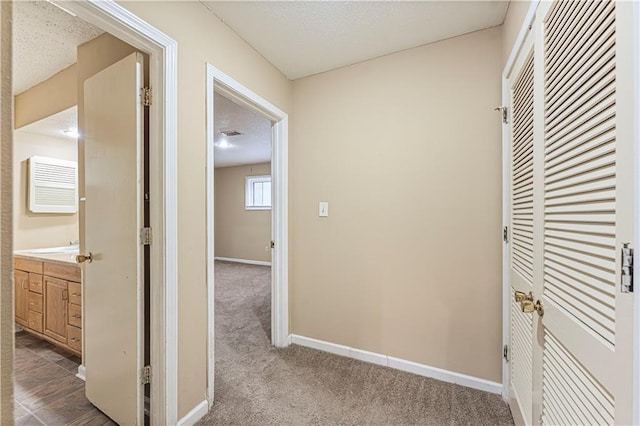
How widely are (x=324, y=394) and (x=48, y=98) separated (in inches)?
133

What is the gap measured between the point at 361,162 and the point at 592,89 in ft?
4.96

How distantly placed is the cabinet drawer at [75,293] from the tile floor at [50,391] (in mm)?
526

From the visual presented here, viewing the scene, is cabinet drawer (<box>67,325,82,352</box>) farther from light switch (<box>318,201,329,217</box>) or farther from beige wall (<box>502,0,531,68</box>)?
beige wall (<box>502,0,531,68</box>)

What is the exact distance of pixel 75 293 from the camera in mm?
2148

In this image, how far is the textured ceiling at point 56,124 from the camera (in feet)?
8.02

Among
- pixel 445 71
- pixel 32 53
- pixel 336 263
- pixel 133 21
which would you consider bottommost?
pixel 336 263

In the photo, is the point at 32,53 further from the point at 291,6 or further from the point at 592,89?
the point at 592,89

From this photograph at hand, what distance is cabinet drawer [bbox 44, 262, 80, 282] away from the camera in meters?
2.13

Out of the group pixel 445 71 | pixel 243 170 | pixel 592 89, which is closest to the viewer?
pixel 592 89

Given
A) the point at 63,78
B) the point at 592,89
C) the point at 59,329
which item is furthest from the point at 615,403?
the point at 63,78

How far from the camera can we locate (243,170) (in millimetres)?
6793

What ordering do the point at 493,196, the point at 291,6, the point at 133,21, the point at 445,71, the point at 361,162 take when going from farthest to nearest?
the point at 361,162 → the point at 445,71 → the point at 493,196 → the point at 291,6 → the point at 133,21

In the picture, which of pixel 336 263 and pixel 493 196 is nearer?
pixel 493 196

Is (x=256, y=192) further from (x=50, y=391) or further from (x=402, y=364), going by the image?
(x=402, y=364)
